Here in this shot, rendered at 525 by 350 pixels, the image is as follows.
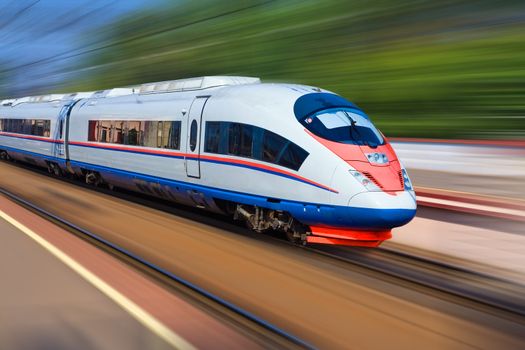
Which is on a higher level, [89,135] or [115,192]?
[89,135]

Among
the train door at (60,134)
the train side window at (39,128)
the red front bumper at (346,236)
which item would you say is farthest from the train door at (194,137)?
the train side window at (39,128)

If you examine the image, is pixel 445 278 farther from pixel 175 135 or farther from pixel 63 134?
pixel 63 134

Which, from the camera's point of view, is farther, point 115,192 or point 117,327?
point 115,192

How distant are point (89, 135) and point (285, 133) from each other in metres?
7.87

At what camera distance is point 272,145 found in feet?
25.3

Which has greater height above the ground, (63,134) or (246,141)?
(246,141)

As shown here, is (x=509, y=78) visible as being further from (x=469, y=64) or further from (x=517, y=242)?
(x=517, y=242)

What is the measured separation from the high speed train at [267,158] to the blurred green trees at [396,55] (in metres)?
2.81

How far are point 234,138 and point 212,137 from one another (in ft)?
2.28

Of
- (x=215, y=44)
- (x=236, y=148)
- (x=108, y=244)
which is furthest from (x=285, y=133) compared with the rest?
(x=215, y=44)

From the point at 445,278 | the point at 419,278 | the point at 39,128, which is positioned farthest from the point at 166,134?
the point at 39,128

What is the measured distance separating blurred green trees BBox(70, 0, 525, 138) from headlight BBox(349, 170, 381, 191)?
11.4ft

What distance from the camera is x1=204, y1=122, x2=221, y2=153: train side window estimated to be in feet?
29.0

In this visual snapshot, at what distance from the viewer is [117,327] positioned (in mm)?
4305
